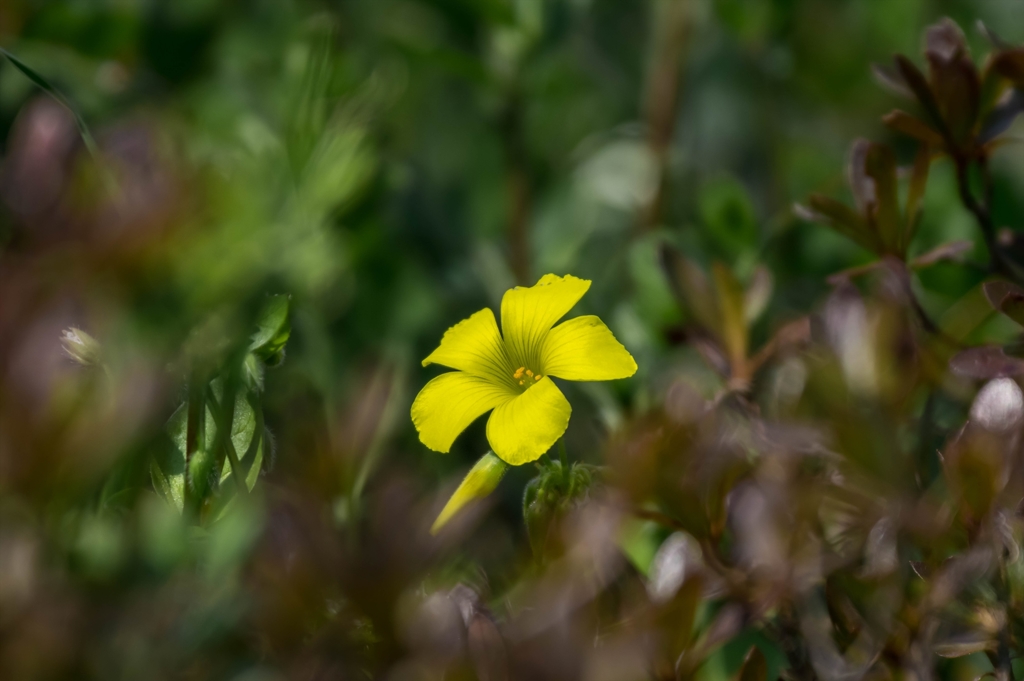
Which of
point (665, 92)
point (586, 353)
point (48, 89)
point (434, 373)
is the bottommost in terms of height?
point (434, 373)

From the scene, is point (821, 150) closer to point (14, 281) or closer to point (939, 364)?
point (939, 364)

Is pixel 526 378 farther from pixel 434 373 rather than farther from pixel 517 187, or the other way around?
pixel 517 187

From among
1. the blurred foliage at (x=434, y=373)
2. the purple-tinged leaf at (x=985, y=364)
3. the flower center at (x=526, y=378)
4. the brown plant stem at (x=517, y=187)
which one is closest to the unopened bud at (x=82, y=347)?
the blurred foliage at (x=434, y=373)

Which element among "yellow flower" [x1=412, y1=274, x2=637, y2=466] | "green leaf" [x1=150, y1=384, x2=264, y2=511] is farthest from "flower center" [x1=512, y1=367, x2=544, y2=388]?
"green leaf" [x1=150, y1=384, x2=264, y2=511]

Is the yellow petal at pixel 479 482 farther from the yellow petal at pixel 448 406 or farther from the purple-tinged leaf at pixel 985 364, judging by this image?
the purple-tinged leaf at pixel 985 364

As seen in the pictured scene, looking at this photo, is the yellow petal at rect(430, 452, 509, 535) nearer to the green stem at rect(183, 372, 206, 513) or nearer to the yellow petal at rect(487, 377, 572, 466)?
the yellow petal at rect(487, 377, 572, 466)

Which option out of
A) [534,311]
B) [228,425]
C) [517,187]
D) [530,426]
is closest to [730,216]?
[517,187]
